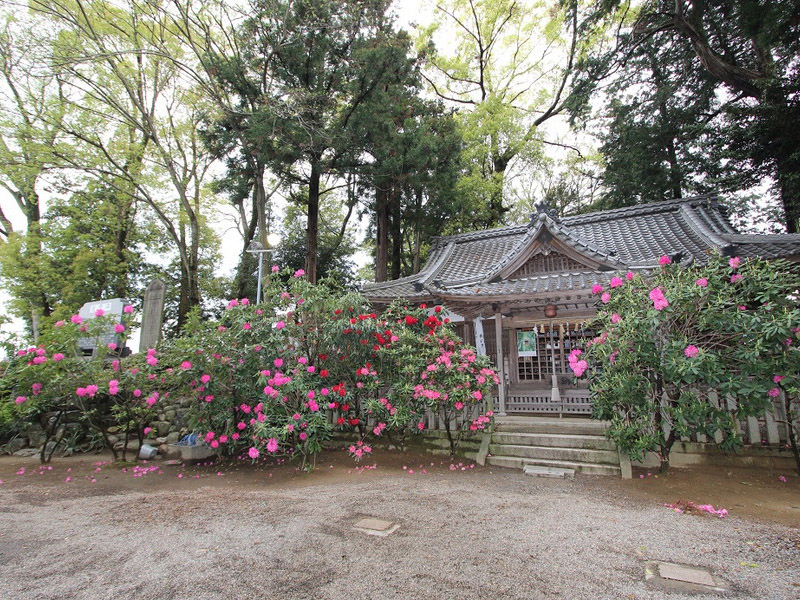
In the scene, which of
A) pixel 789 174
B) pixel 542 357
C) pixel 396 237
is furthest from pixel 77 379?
pixel 789 174

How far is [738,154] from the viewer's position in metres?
12.1

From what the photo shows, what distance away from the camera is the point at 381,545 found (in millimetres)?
3666

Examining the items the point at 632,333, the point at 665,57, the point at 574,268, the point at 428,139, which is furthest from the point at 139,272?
the point at 665,57

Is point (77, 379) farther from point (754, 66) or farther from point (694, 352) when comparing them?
point (754, 66)

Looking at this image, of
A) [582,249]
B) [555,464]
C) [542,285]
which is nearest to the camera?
[555,464]

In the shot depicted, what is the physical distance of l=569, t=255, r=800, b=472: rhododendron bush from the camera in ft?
15.4

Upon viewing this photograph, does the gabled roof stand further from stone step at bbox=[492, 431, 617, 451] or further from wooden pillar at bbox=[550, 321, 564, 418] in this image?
stone step at bbox=[492, 431, 617, 451]

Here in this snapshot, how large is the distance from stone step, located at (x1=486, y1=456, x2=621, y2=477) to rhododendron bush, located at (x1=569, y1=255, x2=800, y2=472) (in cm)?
51

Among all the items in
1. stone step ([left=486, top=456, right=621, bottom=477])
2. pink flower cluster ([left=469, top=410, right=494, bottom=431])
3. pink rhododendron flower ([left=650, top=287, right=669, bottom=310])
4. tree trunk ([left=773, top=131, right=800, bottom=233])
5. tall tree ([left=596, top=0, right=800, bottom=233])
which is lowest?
stone step ([left=486, top=456, right=621, bottom=477])

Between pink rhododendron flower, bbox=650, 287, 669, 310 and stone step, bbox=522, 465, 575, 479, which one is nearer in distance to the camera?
pink rhododendron flower, bbox=650, 287, 669, 310

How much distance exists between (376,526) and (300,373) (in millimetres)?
2632

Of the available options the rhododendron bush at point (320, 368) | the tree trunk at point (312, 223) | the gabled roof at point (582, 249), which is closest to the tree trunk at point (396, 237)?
the gabled roof at point (582, 249)

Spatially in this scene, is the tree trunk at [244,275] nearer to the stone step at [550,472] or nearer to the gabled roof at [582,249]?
the gabled roof at [582,249]

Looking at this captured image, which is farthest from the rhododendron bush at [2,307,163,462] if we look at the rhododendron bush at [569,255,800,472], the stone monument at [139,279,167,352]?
the rhododendron bush at [569,255,800,472]
